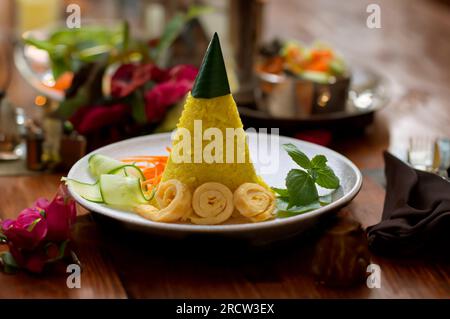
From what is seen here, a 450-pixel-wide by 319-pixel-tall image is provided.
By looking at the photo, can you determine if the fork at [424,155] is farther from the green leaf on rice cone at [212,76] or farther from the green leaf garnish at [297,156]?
the green leaf on rice cone at [212,76]

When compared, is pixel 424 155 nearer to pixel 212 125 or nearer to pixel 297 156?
pixel 297 156

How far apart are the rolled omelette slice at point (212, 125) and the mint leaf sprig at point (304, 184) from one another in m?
0.06

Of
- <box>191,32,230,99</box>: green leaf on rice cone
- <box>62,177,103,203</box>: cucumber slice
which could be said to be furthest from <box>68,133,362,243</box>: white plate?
<box>191,32,230,99</box>: green leaf on rice cone

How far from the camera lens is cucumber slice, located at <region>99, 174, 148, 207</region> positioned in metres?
0.98

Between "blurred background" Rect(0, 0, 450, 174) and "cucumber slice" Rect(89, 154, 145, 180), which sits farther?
"blurred background" Rect(0, 0, 450, 174)

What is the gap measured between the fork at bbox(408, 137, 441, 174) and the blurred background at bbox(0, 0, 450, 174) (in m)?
0.08

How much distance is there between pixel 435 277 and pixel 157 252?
1.16 feet

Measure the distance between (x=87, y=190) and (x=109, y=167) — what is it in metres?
0.07

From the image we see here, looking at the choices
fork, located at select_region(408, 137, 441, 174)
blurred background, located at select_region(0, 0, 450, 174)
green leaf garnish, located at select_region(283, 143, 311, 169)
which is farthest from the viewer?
blurred background, located at select_region(0, 0, 450, 174)

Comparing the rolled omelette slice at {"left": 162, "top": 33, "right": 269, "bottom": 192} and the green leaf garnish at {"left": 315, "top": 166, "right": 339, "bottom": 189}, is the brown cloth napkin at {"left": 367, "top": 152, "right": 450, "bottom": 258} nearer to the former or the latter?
the green leaf garnish at {"left": 315, "top": 166, "right": 339, "bottom": 189}

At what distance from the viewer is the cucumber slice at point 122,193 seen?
0.98 meters

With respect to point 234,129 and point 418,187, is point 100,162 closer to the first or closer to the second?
point 234,129

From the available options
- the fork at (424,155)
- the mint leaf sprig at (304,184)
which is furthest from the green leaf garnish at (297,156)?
Result: the fork at (424,155)

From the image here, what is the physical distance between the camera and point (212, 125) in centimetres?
98
